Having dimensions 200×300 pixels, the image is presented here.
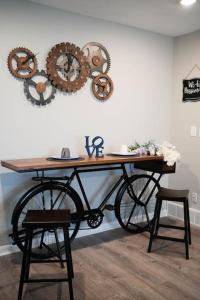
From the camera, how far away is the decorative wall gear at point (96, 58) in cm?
316

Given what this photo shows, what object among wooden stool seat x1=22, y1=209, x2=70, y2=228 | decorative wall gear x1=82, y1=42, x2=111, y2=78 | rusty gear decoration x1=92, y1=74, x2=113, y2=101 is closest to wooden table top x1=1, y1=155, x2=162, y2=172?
wooden stool seat x1=22, y1=209, x2=70, y2=228

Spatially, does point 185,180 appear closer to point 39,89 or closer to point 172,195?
point 172,195

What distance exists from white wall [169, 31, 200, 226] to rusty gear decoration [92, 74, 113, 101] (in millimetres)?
1025

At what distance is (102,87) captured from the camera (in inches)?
129

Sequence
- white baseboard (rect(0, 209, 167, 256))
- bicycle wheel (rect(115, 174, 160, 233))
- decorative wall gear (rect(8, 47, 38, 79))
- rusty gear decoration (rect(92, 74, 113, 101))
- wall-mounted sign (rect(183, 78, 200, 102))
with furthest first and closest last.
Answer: wall-mounted sign (rect(183, 78, 200, 102)), bicycle wheel (rect(115, 174, 160, 233)), rusty gear decoration (rect(92, 74, 113, 101)), white baseboard (rect(0, 209, 167, 256)), decorative wall gear (rect(8, 47, 38, 79))

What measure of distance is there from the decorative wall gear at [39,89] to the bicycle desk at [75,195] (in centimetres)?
59

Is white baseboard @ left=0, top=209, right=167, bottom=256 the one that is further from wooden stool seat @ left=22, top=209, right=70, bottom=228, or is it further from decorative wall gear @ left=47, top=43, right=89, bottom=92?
decorative wall gear @ left=47, top=43, right=89, bottom=92

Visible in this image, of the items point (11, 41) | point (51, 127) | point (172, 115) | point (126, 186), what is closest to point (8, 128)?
point (51, 127)

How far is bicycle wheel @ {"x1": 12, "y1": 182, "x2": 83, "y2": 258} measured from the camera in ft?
8.48

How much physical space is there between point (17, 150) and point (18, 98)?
19.1 inches

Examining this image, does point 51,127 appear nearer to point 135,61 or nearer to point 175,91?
point 135,61

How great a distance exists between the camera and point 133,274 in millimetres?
2479

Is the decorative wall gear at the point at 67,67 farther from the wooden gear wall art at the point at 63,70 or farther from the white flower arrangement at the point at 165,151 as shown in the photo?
the white flower arrangement at the point at 165,151

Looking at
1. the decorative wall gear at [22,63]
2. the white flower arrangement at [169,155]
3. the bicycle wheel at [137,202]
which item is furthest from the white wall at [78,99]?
the white flower arrangement at [169,155]
